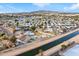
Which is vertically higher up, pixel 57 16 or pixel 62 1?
pixel 62 1

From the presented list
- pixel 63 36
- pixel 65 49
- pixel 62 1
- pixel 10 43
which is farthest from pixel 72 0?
pixel 10 43

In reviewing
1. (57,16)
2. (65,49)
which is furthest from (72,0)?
(65,49)

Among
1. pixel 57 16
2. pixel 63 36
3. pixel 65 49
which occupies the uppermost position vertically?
pixel 57 16

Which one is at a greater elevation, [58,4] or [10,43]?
[58,4]

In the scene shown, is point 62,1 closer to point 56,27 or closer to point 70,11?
point 70,11

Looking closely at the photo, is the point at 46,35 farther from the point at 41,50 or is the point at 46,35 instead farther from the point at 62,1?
the point at 62,1

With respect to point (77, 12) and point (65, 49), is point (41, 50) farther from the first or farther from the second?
point (77, 12)

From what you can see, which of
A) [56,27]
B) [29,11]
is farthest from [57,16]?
[29,11]
